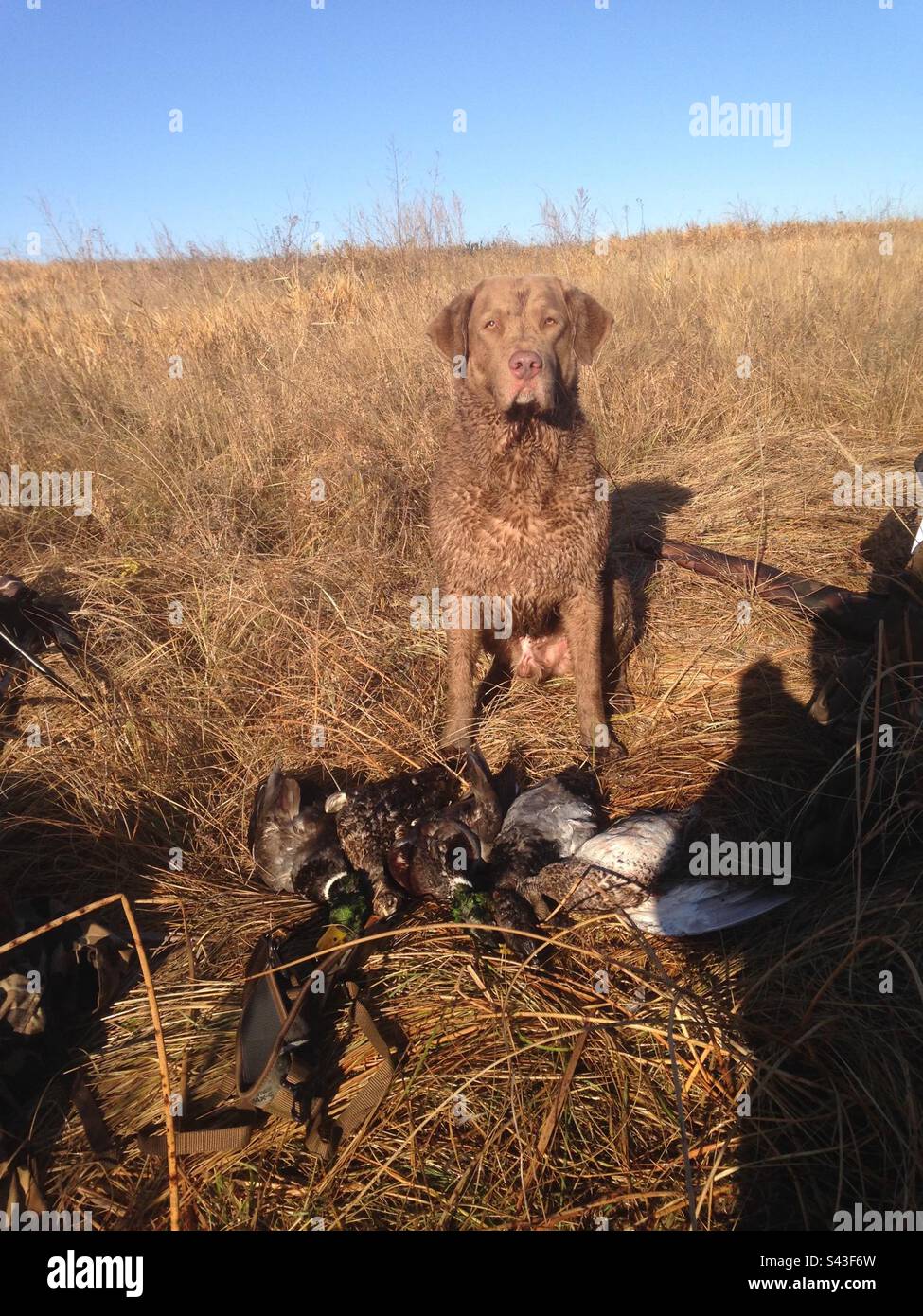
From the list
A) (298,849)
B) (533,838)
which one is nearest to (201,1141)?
(298,849)

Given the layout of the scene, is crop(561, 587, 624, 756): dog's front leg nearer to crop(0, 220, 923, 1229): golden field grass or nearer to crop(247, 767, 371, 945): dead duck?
crop(0, 220, 923, 1229): golden field grass

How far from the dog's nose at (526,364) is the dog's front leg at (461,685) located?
3.29ft

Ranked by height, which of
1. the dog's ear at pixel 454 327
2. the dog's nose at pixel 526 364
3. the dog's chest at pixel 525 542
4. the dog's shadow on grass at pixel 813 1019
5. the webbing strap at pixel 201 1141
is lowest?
the webbing strap at pixel 201 1141

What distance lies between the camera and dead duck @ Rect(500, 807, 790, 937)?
7.58 ft

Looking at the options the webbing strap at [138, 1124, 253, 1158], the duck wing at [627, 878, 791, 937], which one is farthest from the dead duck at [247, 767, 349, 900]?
the duck wing at [627, 878, 791, 937]

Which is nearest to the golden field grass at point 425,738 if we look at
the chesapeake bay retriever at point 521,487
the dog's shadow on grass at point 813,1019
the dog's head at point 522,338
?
the dog's shadow on grass at point 813,1019

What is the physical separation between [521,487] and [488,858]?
55.8 inches

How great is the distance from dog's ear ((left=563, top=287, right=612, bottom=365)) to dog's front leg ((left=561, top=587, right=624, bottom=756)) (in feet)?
3.15

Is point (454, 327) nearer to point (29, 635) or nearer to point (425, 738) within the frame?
point (425, 738)

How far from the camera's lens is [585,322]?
10.4 ft

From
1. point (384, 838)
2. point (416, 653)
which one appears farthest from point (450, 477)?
point (384, 838)

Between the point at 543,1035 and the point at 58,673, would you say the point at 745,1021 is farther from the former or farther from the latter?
the point at 58,673

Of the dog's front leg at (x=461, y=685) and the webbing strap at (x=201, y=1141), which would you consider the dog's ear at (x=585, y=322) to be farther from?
the webbing strap at (x=201, y=1141)

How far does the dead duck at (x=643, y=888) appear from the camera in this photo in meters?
2.31
